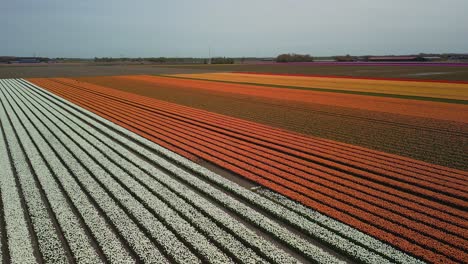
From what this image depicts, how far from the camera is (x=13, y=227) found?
22.4ft

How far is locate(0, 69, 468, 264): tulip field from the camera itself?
237 inches

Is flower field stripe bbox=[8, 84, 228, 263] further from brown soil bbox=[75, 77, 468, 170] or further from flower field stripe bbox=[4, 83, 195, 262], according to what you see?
brown soil bbox=[75, 77, 468, 170]

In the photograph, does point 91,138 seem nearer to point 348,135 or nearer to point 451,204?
A: point 348,135

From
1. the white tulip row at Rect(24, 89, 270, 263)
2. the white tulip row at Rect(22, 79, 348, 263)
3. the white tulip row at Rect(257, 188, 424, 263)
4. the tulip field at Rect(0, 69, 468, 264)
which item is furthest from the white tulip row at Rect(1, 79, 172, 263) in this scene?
the white tulip row at Rect(257, 188, 424, 263)

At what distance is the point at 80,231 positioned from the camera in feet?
21.8

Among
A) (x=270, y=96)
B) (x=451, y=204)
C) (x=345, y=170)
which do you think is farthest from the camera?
(x=270, y=96)

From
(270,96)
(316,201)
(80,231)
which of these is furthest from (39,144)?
(270,96)

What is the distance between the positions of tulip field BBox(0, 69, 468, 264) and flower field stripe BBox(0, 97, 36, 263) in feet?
0.11

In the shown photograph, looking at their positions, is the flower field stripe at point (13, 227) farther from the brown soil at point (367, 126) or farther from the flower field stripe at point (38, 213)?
the brown soil at point (367, 126)

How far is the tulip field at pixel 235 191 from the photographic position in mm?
6027

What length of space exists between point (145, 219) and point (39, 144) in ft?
27.2

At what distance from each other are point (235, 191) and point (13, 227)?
4.82 m

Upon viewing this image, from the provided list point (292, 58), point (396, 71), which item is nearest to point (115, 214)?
point (396, 71)

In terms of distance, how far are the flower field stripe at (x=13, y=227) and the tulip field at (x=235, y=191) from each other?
0.03m
